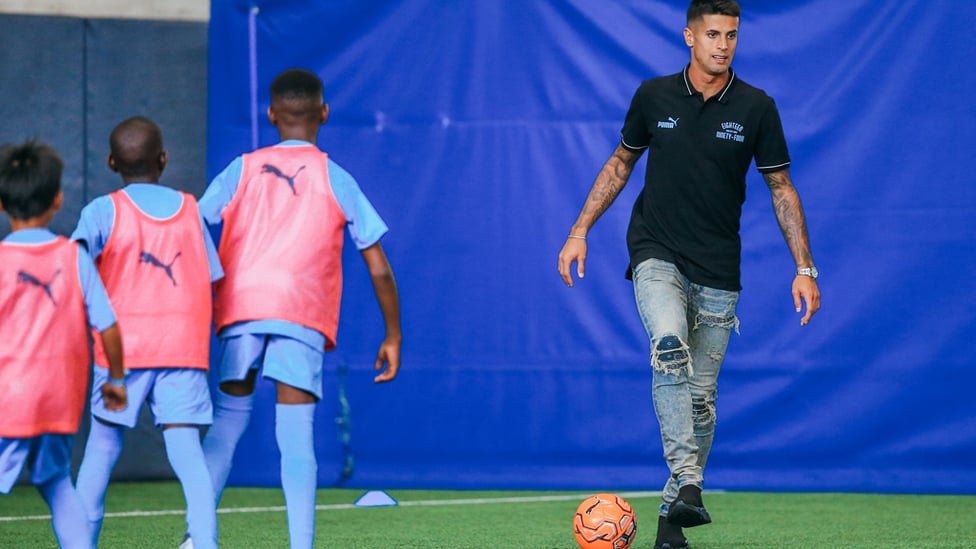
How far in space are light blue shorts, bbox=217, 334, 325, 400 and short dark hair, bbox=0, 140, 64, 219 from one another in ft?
2.24

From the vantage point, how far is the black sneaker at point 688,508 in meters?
4.18

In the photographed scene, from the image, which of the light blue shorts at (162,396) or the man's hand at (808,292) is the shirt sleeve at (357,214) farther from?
the man's hand at (808,292)

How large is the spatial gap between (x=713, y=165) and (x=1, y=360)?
2.52m

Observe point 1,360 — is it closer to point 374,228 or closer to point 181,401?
point 181,401

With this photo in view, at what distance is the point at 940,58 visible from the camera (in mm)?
6543

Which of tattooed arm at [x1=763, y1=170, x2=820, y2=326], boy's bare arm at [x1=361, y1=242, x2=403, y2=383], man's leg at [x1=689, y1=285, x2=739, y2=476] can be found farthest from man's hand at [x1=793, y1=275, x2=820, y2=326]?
boy's bare arm at [x1=361, y1=242, x2=403, y2=383]

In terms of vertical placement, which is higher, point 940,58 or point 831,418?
point 940,58

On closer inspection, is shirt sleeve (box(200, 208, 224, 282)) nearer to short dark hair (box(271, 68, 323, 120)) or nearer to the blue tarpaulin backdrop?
short dark hair (box(271, 68, 323, 120))

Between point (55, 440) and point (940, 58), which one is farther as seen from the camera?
point (940, 58)

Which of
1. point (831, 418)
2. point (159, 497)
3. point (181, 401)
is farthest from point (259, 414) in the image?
point (181, 401)

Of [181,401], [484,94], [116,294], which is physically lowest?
[181,401]

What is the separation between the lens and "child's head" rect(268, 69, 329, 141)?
387cm

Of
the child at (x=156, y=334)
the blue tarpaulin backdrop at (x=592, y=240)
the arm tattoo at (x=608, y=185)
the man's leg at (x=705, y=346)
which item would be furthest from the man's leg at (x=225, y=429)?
the blue tarpaulin backdrop at (x=592, y=240)

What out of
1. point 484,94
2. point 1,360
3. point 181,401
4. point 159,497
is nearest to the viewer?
point 1,360
